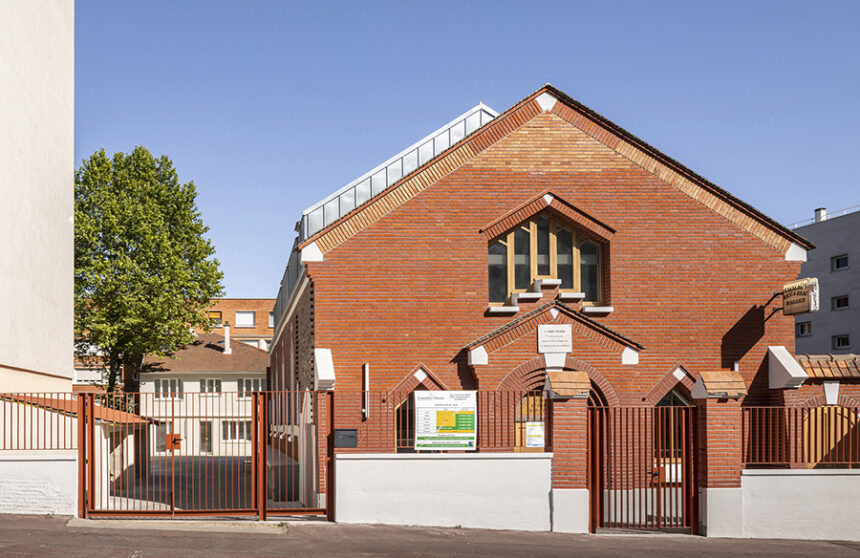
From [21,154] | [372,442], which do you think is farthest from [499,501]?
[21,154]

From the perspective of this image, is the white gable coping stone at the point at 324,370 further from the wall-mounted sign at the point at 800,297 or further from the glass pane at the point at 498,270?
the wall-mounted sign at the point at 800,297

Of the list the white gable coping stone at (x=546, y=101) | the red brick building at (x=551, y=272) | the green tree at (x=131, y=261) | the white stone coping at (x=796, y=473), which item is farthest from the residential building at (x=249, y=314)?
the white stone coping at (x=796, y=473)

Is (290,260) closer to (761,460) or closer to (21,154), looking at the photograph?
(21,154)

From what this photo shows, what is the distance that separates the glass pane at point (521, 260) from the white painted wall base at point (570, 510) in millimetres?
6451

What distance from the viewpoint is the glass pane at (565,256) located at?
21328 mm

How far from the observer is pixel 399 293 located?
2005cm

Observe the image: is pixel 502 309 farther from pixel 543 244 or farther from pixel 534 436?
pixel 534 436

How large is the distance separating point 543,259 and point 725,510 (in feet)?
24.8

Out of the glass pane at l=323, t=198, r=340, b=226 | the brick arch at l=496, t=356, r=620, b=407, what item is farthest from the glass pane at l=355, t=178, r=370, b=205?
the brick arch at l=496, t=356, r=620, b=407

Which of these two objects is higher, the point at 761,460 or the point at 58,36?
the point at 58,36

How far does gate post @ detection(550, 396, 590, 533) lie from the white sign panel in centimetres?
203

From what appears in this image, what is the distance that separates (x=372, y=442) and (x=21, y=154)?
571 inches

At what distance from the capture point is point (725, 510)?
15.7 metres

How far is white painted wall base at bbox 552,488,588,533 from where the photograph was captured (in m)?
15.6
